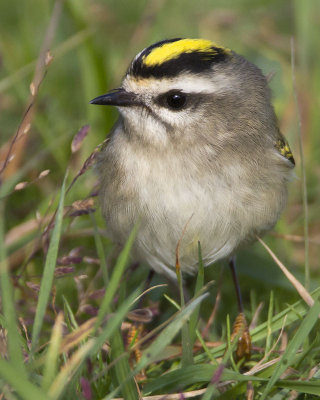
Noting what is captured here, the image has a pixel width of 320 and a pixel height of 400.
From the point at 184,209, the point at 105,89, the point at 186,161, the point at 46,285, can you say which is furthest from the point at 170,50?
the point at 105,89

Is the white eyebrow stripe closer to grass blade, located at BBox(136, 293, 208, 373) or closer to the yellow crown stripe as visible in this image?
the yellow crown stripe

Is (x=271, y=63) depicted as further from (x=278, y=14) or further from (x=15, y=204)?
(x=15, y=204)

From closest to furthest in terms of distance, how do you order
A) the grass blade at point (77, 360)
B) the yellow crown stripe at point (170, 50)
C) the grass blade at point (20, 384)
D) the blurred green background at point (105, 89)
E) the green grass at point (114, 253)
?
the grass blade at point (20, 384) → the grass blade at point (77, 360) → the green grass at point (114, 253) → the yellow crown stripe at point (170, 50) → the blurred green background at point (105, 89)

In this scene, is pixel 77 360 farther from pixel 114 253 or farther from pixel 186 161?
pixel 114 253

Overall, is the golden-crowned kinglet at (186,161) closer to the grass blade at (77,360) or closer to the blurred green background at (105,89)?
the blurred green background at (105,89)

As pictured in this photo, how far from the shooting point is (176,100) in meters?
2.52

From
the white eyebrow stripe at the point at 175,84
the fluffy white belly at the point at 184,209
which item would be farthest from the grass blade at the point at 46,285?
the white eyebrow stripe at the point at 175,84

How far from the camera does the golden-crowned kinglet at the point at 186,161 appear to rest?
2.50 metres

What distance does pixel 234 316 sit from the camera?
3.08m

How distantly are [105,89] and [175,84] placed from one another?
5.13 ft

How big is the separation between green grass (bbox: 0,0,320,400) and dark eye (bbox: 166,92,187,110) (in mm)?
419

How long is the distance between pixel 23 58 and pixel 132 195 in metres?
2.17

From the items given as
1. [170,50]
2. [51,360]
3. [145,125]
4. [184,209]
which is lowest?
[184,209]

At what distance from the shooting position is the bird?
2.50 meters
